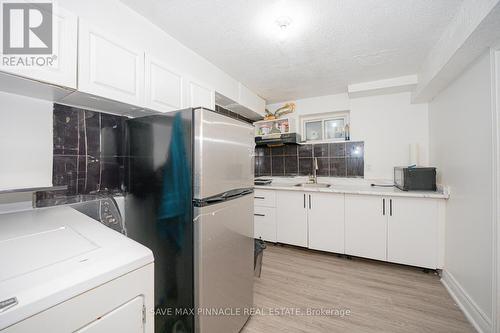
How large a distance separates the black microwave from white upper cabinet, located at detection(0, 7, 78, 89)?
3.08m

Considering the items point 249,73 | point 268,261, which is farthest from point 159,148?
point 268,261

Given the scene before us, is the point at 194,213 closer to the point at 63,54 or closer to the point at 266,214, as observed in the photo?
the point at 63,54

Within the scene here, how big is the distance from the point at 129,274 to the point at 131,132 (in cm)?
114

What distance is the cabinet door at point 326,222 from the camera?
8.38 ft

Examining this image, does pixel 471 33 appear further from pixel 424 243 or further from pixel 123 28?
pixel 123 28

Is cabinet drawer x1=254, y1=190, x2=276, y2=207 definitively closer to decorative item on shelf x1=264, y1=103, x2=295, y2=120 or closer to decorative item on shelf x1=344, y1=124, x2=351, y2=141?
decorative item on shelf x1=264, y1=103, x2=295, y2=120

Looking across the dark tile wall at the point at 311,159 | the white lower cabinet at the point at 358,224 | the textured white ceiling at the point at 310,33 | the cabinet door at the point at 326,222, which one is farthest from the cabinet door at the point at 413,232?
the textured white ceiling at the point at 310,33

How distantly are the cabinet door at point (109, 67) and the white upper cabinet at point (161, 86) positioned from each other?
0.06 m

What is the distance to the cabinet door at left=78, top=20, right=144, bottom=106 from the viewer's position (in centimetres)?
114

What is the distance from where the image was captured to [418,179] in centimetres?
227

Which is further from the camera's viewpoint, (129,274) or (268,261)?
(268,261)

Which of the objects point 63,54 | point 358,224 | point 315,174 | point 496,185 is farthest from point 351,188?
point 63,54

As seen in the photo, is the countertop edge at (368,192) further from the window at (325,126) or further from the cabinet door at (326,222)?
the window at (325,126)

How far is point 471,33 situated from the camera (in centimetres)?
127
